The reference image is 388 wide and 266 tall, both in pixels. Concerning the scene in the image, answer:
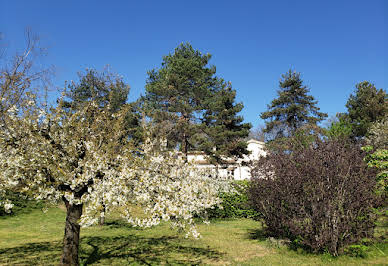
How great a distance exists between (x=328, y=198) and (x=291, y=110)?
29540mm

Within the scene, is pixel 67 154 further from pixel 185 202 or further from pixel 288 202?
pixel 288 202

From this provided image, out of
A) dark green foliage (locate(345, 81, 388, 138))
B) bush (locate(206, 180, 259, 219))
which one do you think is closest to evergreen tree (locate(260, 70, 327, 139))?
dark green foliage (locate(345, 81, 388, 138))

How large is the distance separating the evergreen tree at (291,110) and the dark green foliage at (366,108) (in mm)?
3945

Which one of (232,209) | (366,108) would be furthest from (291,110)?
(232,209)

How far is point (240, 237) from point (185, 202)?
6010 millimetres

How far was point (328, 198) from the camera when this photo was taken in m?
6.91

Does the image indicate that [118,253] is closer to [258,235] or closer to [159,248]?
[159,248]

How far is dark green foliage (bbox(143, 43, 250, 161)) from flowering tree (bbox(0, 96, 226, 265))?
1563cm

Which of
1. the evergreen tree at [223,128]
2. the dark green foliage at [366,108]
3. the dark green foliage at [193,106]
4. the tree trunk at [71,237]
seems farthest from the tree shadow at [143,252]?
the dark green foliage at [366,108]

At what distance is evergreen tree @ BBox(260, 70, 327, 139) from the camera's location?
113 feet

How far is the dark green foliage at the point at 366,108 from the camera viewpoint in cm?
2867

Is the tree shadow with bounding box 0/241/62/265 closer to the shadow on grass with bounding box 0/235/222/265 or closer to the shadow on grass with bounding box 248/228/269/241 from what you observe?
the shadow on grass with bounding box 0/235/222/265

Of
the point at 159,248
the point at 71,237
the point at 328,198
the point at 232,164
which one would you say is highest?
the point at 232,164

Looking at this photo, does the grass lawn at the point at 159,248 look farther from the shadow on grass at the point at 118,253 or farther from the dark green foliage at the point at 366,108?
the dark green foliage at the point at 366,108
